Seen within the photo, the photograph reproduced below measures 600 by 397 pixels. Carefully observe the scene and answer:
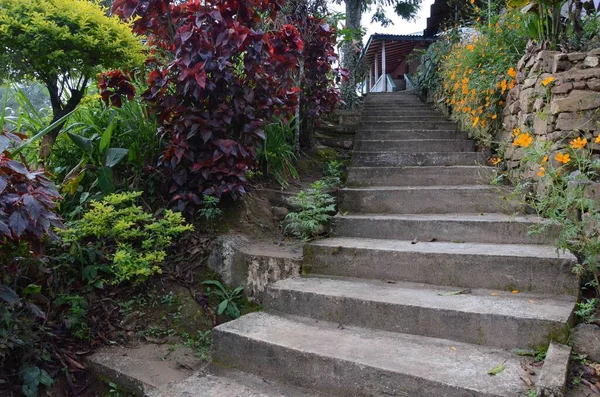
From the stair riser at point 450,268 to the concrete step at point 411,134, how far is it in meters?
2.61

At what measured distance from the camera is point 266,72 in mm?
3465

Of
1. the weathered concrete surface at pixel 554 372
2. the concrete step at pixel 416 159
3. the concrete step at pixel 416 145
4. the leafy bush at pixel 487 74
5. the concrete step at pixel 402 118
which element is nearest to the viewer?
the weathered concrete surface at pixel 554 372

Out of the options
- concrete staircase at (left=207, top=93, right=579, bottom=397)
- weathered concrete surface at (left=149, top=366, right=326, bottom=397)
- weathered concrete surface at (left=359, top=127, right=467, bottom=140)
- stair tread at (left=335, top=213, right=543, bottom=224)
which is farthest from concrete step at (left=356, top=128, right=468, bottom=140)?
weathered concrete surface at (left=149, top=366, right=326, bottom=397)

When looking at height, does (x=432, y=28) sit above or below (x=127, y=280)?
above

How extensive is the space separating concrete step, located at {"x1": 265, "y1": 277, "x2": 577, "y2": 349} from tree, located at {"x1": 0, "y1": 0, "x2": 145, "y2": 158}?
1860mm

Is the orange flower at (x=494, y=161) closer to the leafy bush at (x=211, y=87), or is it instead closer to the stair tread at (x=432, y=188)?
the stair tread at (x=432, y=188)

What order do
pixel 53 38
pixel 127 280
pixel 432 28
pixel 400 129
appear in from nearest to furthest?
pixel 53 38 → pixel 127 280 → pixel 400 129 → pixel 432 28

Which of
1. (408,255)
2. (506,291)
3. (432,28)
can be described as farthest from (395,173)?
(432,28)

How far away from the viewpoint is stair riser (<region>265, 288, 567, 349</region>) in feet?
6.75

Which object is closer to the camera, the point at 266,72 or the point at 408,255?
the point at 408,255

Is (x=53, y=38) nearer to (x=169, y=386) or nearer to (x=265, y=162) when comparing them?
(x=265, y=162)

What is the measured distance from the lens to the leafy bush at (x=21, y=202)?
77.2 inches

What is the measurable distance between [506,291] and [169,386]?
5.91 ft

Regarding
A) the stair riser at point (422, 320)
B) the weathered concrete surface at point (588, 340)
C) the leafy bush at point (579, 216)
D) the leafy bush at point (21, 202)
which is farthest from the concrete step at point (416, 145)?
the leafy bush at point (21, 202)
